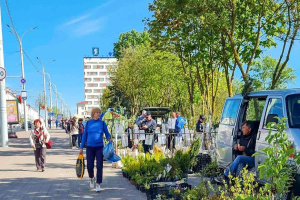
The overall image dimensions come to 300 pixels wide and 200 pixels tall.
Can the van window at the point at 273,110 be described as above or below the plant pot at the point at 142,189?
above

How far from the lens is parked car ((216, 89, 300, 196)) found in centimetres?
667

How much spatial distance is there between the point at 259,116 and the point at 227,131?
76 cm

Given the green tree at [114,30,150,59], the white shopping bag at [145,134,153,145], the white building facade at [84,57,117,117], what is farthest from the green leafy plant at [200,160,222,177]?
the white building facade at [84,57,117,117]

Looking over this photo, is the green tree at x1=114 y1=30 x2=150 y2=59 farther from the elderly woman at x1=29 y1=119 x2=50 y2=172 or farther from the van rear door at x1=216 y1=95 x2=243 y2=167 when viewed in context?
the van rear door at x1=216 y1=95 x2=243 y2=167

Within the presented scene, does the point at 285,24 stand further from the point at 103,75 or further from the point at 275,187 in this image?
the point at 103,75

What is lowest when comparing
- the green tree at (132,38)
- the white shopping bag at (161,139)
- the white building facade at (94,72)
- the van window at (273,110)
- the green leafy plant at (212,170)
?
the green leafy plant at (212,170)

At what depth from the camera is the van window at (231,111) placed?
887 cm

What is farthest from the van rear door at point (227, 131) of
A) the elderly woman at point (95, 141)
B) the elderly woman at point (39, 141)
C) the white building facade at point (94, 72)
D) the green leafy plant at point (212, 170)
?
the white building facade at point (94, 72)

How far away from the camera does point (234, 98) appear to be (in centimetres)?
924

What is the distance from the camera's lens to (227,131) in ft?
29.8

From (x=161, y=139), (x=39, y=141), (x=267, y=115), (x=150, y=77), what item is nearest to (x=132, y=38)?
(x=150, y=77)

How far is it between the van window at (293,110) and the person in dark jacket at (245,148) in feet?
4.61

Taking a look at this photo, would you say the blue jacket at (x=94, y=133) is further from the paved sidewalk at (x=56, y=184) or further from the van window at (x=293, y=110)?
the van window at (x=293, y=110)

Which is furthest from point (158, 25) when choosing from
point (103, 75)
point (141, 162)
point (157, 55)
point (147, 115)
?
point (103, 75)
